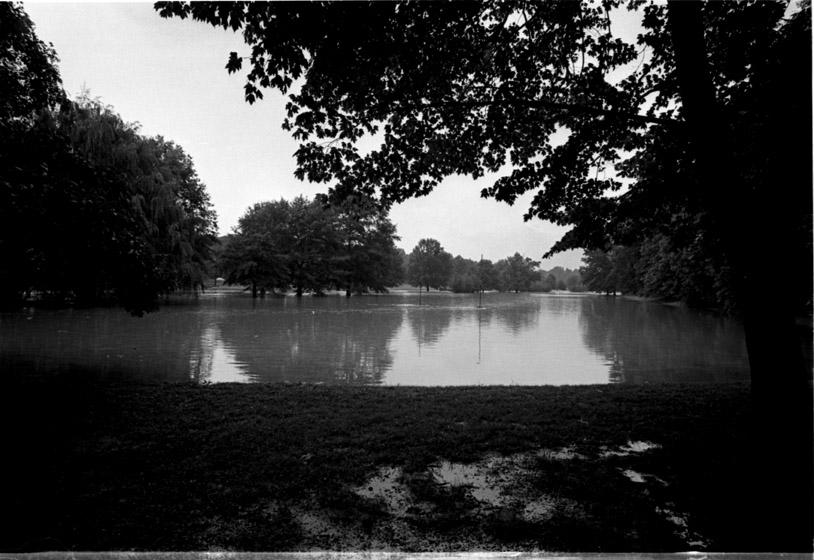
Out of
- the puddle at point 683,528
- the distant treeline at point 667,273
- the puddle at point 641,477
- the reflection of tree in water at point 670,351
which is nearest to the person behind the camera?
the puddle at point 683,528

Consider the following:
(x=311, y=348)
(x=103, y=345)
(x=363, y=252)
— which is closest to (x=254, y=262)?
(x=363, y=252)

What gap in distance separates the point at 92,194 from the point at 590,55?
944 cm

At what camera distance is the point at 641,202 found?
23.6 ft

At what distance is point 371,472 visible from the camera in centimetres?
481

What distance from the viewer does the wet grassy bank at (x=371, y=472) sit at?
3586 millimetres

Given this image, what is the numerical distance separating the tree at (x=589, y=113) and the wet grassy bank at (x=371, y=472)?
1.10 m

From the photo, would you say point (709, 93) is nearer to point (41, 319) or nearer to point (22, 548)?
point (22, 548)

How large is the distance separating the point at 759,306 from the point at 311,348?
12.7 metres

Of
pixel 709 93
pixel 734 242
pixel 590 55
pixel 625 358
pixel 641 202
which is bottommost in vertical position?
pixel 625 358

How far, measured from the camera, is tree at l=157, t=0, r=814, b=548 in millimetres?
4574

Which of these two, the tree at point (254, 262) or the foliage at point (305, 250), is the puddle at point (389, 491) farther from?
the tree at point (254, 262)

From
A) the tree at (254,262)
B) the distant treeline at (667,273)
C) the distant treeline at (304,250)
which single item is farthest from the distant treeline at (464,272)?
the tree at (254,262)

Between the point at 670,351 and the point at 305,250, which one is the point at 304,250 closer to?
the point at 305,250

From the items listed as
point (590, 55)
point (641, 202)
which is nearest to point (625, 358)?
point (641, 202)
